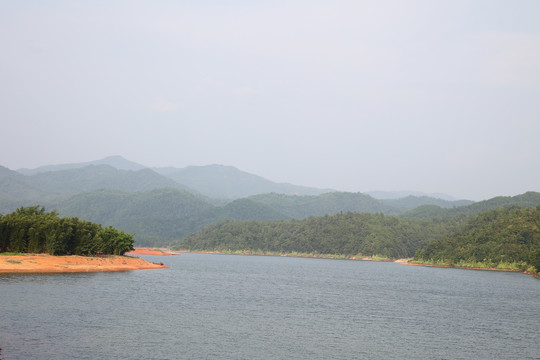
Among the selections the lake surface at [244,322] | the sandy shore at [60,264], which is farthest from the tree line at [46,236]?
the lake surface at [244,322]

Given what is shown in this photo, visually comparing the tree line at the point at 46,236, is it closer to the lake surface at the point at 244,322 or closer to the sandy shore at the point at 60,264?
the sandy shore at the point at 60,264

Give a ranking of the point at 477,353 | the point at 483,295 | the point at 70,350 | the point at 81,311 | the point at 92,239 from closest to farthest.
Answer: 1. the point at 70,350
2. the point at 477,353
3. the point at 81,311
4. the point at 483,295
5. the point at 92,239

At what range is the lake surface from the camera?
44.9 meters

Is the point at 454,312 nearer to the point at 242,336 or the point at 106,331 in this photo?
the point at 242,336

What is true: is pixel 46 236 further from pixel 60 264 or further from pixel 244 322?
pixel 244 322

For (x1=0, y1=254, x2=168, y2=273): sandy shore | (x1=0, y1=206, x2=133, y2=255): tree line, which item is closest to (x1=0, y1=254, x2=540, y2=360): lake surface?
(x1=0, y1=254, x2=168, y2=273): sandy shore

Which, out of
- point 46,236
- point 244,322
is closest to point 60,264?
point 46,236

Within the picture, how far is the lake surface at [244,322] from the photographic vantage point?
44.9 meters

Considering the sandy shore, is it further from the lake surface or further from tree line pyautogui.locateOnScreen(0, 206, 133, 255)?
the lake surface

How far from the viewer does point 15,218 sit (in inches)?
4493

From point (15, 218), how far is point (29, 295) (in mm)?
55522

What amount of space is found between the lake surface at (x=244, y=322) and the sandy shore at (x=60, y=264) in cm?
748

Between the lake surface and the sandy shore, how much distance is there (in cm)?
748

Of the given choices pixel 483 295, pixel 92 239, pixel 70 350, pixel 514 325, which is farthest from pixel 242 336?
pixel 92 239
